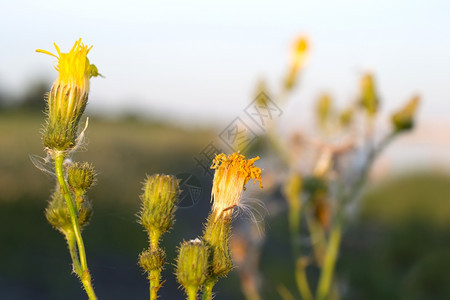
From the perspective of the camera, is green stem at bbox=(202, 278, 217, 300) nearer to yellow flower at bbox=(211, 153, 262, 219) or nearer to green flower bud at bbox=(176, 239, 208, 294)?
green flower bud at bbox=(176, 239, 208, 294)

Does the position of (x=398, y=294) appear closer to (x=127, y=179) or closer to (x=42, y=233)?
(x=42, y=233)

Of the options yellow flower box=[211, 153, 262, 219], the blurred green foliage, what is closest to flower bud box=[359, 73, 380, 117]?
yellow flower box=[211, 153, 262, 219]

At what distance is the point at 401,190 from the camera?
44.9 ft

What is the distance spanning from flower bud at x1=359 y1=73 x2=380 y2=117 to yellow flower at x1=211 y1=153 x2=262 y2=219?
169 cm

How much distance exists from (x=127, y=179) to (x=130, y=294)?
17.4 feet

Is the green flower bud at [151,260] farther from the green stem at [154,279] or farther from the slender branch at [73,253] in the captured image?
the slender branch at [73,253]

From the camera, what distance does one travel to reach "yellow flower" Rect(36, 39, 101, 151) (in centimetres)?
154

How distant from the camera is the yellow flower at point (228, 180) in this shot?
166 centimetres

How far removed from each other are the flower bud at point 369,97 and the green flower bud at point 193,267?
1858mm

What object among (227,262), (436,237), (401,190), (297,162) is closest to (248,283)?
(297,162)

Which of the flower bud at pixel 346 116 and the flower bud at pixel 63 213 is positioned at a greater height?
the flower bud at pixel 346 116

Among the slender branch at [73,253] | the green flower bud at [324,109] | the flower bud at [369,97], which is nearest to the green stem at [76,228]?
the slender branch at [73,253]

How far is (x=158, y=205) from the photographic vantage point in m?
1.68

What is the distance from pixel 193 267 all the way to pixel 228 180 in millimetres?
249
